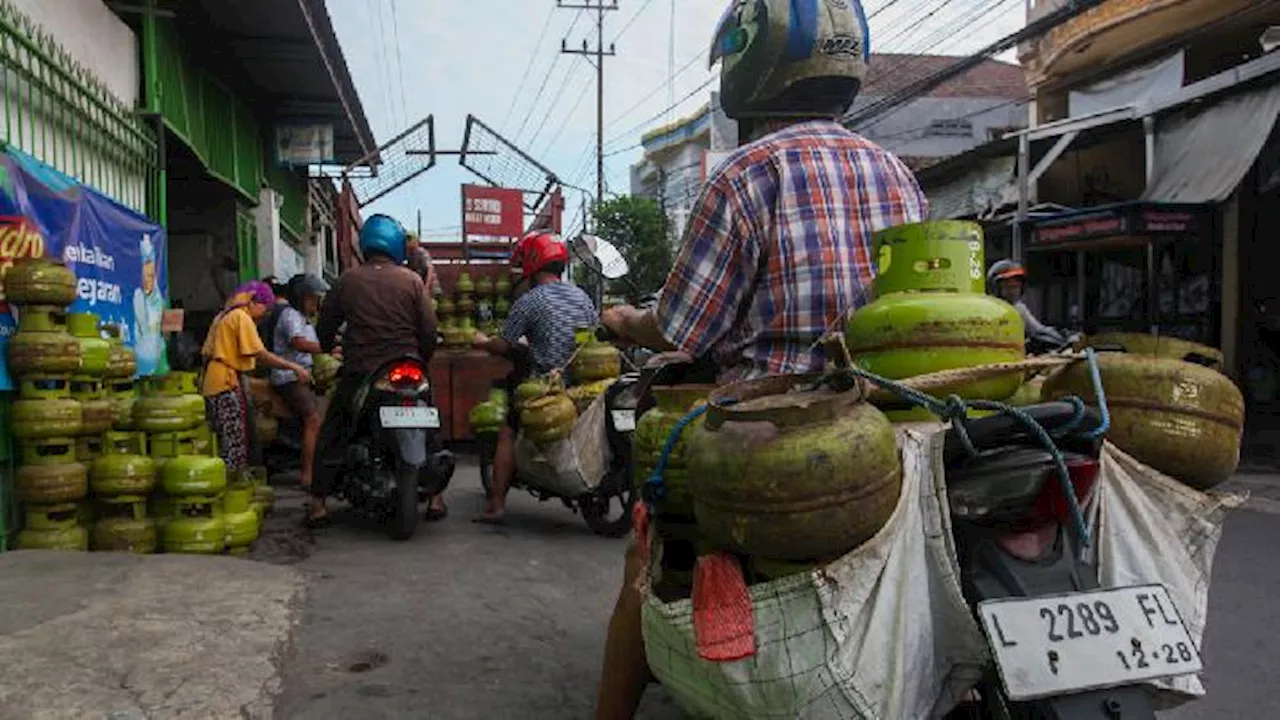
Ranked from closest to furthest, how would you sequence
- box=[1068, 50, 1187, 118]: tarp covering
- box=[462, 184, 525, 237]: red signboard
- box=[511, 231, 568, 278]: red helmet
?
→ box=[511, 231, 568, 278]: red helmet < box=[1068, 50, 1187, 118]: tarp covering < box=[462, 184, 525, 237]: red signboard

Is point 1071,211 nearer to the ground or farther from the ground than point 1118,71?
nearer to the ground

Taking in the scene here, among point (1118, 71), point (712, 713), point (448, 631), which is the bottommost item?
point (448, 631)

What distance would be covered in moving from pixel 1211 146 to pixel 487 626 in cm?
914

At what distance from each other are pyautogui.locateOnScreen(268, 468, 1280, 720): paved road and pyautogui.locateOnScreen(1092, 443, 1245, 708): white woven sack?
1471 mm

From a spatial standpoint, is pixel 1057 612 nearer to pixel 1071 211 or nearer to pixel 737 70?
pixel 737 70

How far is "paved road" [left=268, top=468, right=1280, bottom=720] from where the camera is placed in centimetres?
306

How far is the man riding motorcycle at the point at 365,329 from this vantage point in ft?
18.1

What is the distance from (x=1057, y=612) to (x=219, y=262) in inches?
423

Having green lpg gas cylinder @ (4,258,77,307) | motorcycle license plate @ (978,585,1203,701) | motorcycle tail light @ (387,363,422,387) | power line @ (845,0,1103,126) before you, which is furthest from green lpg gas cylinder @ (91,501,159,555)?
power line @ (845,0,1103,126)

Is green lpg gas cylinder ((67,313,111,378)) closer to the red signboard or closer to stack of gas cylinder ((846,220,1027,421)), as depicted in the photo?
stack of gas cylinder ((846,220,1027,421))

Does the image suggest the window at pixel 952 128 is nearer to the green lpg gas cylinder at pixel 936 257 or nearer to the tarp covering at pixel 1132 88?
the tarp covering at pixel 1132 88

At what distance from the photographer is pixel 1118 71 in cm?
1349

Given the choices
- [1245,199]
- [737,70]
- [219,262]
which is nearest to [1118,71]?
[1245,199]

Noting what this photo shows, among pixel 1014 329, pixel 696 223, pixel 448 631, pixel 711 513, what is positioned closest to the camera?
pixel 711 513
